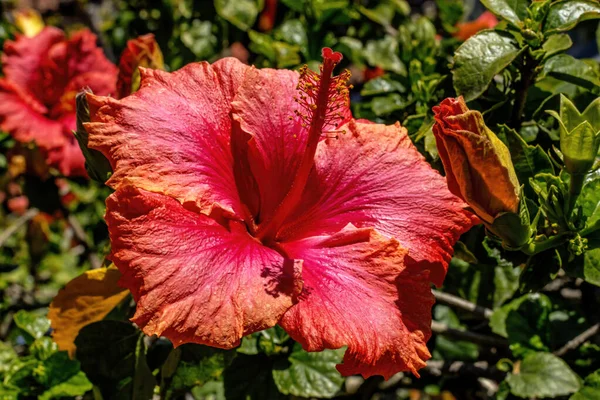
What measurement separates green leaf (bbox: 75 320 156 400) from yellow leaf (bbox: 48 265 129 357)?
0.04 meters

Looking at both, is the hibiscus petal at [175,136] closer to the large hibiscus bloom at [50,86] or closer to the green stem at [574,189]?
the green stem at [574,189]

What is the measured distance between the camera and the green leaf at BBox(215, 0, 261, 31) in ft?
7.21

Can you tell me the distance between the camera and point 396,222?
3.77 ft

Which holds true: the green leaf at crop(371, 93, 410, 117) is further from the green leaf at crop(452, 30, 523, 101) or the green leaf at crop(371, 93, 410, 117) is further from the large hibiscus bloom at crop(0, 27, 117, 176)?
the large hibiscus bloom at crop(0, 27, 117, 176)

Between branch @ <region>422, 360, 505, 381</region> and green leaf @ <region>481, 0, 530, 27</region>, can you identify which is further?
branch @ <region>422, 360, 505, 381</region>

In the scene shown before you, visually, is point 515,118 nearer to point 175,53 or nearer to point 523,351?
point 523,351

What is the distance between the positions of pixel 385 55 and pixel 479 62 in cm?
78

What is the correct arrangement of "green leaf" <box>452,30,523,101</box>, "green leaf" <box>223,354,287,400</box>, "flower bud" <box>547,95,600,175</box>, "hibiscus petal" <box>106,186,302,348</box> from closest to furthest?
"hibiscus petal" <box>106,186,302,348</box> < "flower bud" <box>547,95,600,175</box> < "green leaf" <box>452,30,523,101</box> < "green leaf" <box>223,354,287,400</box>

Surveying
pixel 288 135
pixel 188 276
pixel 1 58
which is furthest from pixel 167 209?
pixel 1 58

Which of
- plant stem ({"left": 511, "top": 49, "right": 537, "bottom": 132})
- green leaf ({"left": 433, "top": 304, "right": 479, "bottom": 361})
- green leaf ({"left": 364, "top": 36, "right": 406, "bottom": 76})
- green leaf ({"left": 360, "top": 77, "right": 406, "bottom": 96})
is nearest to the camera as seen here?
plant stem ({"left": 511, "top": 49, "right": 537, "bottom": 132})

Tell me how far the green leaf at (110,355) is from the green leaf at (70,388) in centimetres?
7

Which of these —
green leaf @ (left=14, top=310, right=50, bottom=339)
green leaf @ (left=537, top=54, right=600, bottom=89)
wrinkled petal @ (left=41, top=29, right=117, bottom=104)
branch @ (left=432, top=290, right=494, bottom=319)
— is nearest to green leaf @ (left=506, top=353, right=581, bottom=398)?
branch @ (left=432, top=290, right=494, bottom=319)

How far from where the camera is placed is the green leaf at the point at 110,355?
125 centimetres

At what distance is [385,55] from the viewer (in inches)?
76.6
